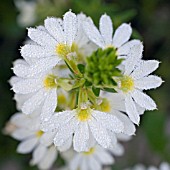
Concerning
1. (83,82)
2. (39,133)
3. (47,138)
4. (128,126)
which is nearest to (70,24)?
(83,82)

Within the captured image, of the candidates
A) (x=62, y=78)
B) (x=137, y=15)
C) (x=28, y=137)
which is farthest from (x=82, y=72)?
(x=137, y=15)

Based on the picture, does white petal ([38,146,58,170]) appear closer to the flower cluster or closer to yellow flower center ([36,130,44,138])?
yellow flower center ([36,130,44,138])

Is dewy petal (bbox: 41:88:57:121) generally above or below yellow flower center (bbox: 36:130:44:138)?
above

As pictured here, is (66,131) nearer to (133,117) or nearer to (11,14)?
(133,117)

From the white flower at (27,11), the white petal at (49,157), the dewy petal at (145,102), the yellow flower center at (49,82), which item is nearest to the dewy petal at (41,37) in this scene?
the yellow flower center at (49,82)

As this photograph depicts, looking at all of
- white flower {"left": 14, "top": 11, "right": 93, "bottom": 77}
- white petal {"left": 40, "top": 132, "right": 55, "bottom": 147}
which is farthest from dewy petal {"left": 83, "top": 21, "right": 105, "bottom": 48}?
white petal {"left": 40, "top": 132, "right": 55, "bottom": 147}

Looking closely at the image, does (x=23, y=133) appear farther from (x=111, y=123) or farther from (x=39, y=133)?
(x=111, y=123)

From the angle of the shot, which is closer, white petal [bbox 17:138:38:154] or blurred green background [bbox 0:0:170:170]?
white petal [bbox 17:138:38:154]
